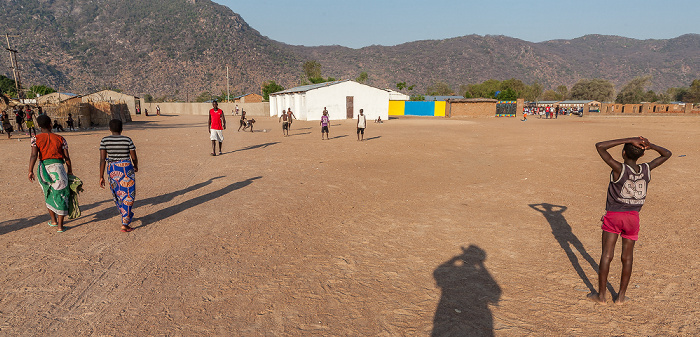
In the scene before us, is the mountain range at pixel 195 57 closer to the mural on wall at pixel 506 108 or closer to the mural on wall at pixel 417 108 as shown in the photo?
the mural on wall at pixel 417 108

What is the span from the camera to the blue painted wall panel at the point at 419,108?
47.3m

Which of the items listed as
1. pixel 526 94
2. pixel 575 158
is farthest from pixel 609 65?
pixel 575 158

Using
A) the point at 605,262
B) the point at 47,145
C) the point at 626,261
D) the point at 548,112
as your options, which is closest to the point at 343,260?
the point at 605,262

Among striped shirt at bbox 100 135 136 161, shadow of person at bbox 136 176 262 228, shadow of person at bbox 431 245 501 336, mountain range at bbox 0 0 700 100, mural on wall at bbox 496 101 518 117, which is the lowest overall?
shadow of person at bbox 431 245 501 336

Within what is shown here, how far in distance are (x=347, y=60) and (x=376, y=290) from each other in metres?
162

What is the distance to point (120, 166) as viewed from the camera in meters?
5.31

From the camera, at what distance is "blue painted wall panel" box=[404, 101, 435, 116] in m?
47.3

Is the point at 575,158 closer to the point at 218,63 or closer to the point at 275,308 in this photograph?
the point at 275,308

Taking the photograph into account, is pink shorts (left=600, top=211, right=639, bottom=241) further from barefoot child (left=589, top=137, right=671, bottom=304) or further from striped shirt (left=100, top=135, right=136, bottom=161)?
striped shirt (left=100, top=135, right=136, bottom=161)

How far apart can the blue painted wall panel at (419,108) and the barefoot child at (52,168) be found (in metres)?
44.4

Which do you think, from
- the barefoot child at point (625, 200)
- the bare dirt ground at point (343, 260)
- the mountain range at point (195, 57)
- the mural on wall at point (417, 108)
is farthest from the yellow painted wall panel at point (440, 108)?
the barefoot child at point (625, 200)

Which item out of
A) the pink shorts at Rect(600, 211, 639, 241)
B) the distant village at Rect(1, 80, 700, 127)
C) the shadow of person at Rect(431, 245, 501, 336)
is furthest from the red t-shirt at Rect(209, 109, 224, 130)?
the distant village at Rect(1, 80, 700, 127)

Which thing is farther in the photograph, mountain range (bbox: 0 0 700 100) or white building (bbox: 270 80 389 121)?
mountain range (bbox: 0 0 700 100)

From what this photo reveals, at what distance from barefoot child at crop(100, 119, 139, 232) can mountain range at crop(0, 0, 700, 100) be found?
76.2 meters
